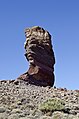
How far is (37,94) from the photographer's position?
1543 inches

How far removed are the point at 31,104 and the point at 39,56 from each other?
2286 cm

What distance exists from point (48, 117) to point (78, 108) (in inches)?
289

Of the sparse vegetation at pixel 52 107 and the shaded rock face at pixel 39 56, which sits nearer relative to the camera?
the sparse vegetation at pixel 52 107

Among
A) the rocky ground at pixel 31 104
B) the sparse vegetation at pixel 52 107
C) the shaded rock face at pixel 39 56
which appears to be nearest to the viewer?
the rocky ground at pixel 31 104

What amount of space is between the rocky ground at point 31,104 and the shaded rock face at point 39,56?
6380 millimetres

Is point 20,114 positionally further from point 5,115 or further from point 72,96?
point 72,96

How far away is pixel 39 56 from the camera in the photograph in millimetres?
54688

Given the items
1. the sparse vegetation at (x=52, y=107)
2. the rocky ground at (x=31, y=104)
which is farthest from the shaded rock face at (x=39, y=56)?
the sparse vegetation at (x=52, y=107)

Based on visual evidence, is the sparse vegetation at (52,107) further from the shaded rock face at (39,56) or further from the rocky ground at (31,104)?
the shaded rock face at (39,56)

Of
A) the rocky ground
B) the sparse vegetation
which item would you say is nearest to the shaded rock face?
the rocky ground

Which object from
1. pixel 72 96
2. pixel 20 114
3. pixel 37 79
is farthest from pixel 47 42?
pixel 20 114

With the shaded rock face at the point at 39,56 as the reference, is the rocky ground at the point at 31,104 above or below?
below

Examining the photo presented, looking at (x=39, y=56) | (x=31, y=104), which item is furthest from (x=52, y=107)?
(x=39, y=56)

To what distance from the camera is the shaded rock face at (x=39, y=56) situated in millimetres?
54062
